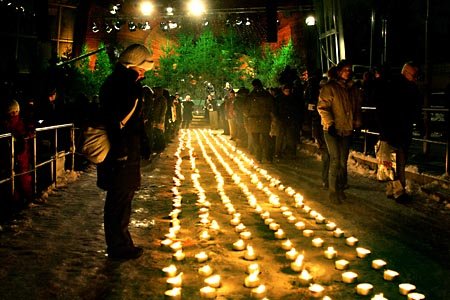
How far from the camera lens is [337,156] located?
7945mm

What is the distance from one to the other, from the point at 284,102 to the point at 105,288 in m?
11.0

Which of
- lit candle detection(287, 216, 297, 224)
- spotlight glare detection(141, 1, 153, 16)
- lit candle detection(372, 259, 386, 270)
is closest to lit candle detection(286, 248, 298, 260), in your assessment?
lit candle detection(372, 259, 386, 270)

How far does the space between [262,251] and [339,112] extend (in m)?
3.17

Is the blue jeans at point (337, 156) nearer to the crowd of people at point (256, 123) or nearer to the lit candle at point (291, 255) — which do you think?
the crowd of people at point (256, 123)

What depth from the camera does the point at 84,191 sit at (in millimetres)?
9141

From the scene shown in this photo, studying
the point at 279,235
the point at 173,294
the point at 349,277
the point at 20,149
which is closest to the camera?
the point at 173,294

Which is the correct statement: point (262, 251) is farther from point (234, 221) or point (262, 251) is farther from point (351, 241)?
point (234, 221)

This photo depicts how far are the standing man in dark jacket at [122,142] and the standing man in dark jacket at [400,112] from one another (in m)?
4.33

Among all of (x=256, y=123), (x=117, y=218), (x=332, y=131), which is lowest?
(x=117, y=218)

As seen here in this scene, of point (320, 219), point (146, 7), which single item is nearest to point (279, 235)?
point (320, 219)

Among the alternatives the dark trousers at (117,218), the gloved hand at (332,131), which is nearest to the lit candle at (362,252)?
the dark trousers at (117,218)

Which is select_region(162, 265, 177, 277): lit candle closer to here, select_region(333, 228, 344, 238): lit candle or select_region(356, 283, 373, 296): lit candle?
select_region(356, 283, 373, 296): lit candle

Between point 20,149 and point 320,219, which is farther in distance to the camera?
point 20,149

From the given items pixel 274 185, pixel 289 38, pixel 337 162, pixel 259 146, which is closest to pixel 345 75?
pixel 337 162
